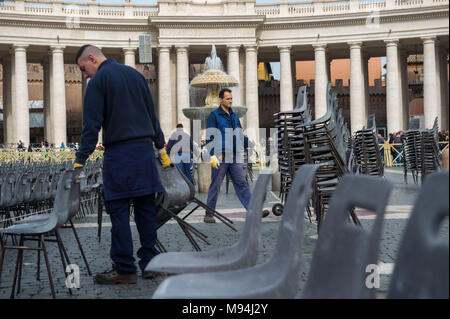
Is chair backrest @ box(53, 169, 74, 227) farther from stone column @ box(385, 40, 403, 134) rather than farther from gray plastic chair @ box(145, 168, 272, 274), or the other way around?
stone column @ box(385, 40, 403, 134)

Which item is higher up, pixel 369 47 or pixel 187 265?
pixel 369 47

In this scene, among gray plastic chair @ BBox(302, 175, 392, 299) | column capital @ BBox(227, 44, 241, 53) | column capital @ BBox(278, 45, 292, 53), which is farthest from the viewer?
column capital @ BBox(278, 45, 292, 53)

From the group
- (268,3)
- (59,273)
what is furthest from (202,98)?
(59,273)

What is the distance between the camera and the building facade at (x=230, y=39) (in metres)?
40.1

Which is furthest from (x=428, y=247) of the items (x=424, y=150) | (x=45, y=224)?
(x=424, y=150)

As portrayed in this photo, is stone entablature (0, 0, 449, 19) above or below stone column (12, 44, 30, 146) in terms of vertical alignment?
above

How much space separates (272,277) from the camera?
8.77 ft

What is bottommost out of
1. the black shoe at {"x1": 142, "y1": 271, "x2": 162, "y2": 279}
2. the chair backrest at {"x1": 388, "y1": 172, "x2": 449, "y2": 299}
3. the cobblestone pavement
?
the cobblestone pavement

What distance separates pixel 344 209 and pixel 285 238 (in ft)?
1.62

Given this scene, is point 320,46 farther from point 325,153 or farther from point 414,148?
point 325,153

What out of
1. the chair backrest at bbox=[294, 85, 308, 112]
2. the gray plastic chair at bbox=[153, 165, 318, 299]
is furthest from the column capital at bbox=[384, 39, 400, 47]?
the gray plastic chair at bbox=[153, 165, 318, 299]

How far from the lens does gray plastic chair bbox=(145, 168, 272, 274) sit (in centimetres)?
318

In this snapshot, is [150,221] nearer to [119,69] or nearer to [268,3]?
[119,69]

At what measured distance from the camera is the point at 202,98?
146 ft
